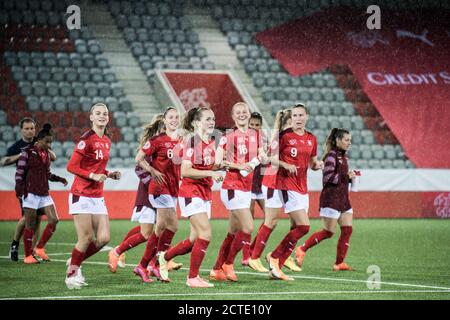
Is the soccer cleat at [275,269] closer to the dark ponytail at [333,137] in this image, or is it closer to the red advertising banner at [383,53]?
the dark ponytail at [333,137]

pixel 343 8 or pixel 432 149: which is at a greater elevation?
pixel 343 8

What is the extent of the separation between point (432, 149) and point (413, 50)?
4116mm

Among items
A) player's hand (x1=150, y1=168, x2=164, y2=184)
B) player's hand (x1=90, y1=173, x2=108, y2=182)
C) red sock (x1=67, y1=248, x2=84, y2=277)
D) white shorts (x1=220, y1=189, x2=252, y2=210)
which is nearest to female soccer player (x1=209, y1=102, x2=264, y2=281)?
white shorts (x1=220, y1=189, x2=252, y2=210)

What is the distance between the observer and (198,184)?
10.1 meters

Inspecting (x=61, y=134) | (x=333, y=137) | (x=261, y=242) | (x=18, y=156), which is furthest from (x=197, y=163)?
(x=61, y=134)

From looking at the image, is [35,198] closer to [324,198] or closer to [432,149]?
[324,198]

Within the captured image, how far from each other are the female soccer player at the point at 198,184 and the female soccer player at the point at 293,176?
50.7 inches

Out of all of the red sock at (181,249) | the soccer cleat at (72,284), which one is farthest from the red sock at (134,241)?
the soccer cleat at (72,284)

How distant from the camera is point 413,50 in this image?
31.2 m

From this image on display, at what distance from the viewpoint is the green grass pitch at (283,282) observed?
942 centimetres

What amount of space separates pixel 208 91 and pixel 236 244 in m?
17.5

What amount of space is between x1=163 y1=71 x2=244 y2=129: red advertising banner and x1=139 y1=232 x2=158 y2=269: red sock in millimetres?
16629

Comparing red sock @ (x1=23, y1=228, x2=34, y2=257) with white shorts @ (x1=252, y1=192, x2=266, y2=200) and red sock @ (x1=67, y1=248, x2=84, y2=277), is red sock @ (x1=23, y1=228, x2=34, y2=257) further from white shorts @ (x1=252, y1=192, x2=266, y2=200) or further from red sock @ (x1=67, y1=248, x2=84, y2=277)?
white shorts @ (x1=252, y1=192, x2=266, y2=200)
